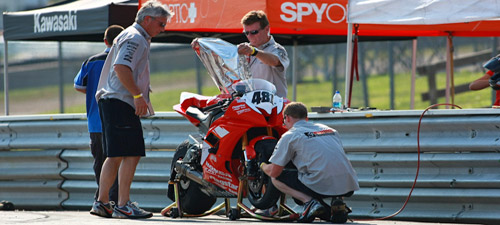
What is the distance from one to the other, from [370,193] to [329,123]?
2.56ft

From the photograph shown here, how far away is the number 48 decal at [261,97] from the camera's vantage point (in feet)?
23.6

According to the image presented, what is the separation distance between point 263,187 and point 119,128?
125cm

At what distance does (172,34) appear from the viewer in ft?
39.9

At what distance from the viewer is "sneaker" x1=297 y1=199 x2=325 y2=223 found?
6.95 m

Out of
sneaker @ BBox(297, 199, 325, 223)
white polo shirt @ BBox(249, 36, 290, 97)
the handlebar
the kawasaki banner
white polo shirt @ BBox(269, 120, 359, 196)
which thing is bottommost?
sneaker @ BBox(297, 199, 325, 223)

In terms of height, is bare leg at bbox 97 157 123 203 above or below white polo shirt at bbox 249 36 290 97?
below

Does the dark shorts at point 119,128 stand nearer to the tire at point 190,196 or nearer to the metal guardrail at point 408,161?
the tire at point 190,196

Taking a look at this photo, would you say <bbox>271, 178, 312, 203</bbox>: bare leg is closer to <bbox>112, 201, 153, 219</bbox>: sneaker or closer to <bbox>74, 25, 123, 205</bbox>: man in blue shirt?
<bbox>112, 201, 153, 219</bbox>: sneaker

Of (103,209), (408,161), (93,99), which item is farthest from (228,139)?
(93,99)

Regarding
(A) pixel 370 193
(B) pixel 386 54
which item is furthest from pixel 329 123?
(B) pixel 386 54

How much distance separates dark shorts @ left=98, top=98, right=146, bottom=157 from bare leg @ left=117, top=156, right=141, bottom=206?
0.09m

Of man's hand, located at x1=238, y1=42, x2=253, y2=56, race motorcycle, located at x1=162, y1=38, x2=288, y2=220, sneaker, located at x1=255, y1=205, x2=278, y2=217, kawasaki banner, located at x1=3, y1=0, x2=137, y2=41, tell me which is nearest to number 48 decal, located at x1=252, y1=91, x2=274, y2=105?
race motorcycle, located at x1=162, y1=38, x2=288, y2=220

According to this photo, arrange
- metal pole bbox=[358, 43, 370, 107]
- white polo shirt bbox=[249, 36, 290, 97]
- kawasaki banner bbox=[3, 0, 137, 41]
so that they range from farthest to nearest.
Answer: metal pole bbox=[358, 43, 370, 107]
kawasaki banner bbox=[3, 0, 137, 41]
white polo shirt bbox=[249, 36, 290, 97]

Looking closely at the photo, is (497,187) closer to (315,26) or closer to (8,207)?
(315,26)
